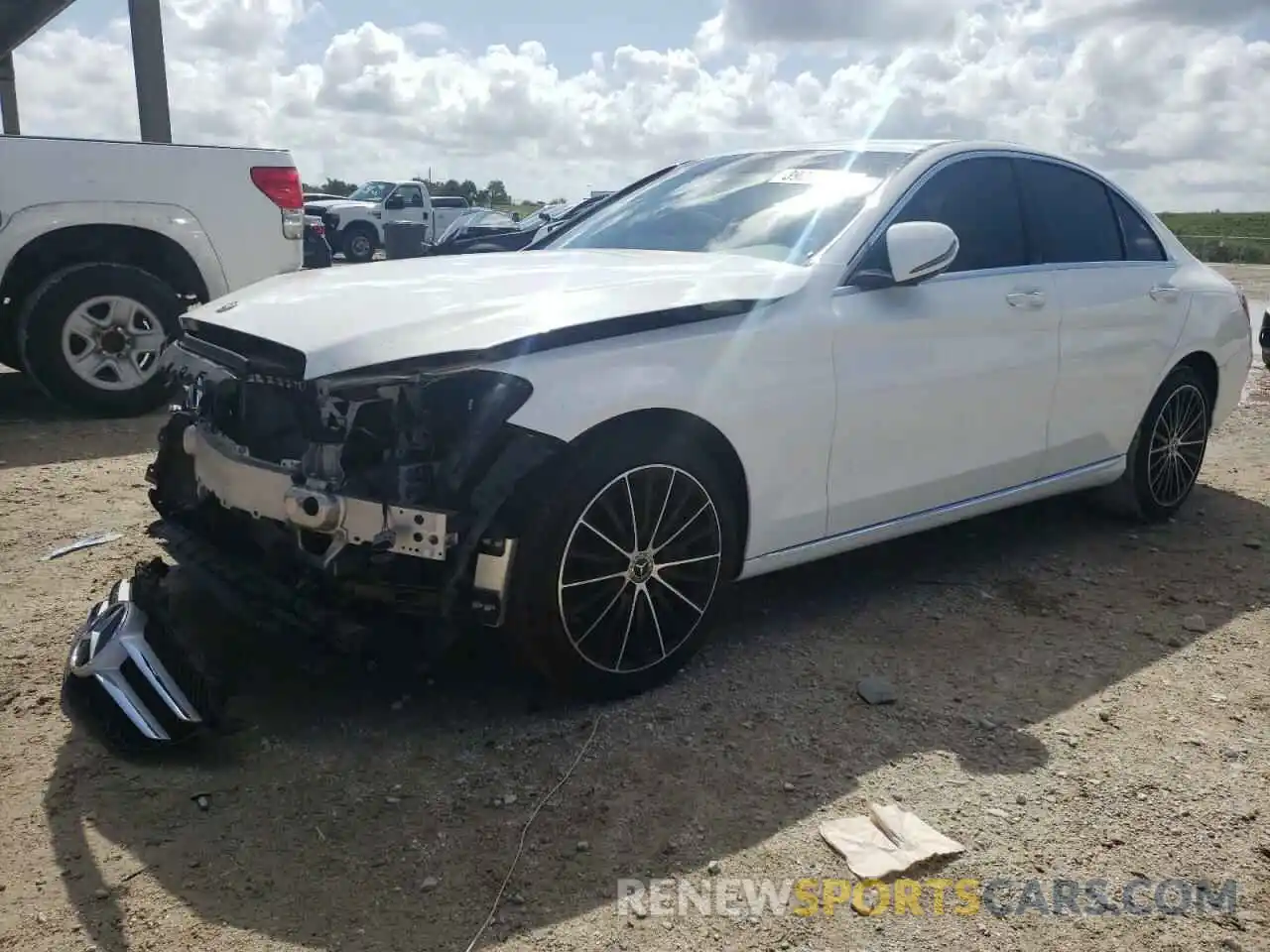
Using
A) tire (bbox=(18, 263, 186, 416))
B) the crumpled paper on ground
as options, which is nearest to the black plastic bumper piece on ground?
the crumpled paper on ground

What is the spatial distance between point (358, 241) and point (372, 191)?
2015mm

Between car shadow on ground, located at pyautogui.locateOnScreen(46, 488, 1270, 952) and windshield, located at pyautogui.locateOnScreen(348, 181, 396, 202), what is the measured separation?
1055 inches

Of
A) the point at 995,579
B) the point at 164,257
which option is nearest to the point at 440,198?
the point at 164,257

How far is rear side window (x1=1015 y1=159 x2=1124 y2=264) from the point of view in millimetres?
4598

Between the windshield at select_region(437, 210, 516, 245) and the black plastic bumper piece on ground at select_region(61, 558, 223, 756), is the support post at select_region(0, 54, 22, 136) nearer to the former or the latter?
the windshield at select_region(437, 210, 516, 245)

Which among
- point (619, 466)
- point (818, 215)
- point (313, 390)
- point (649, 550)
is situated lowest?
point (649, 550)

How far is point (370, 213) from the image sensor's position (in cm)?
2828

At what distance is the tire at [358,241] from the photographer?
28.0m

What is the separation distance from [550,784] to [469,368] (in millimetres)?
1088

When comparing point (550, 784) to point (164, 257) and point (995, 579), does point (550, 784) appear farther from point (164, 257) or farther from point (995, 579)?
point (164, 257)

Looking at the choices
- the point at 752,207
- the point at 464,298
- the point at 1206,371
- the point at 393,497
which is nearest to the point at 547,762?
the point at 393,497

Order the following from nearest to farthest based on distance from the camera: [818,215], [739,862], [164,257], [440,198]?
1. [739,862]
2. [818,215]
3. [164,257]
4. [440,198]

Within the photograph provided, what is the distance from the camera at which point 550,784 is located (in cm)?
290

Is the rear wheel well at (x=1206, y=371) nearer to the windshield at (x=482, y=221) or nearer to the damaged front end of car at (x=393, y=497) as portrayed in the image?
the damaged front end of car at (x=393, y=497)
